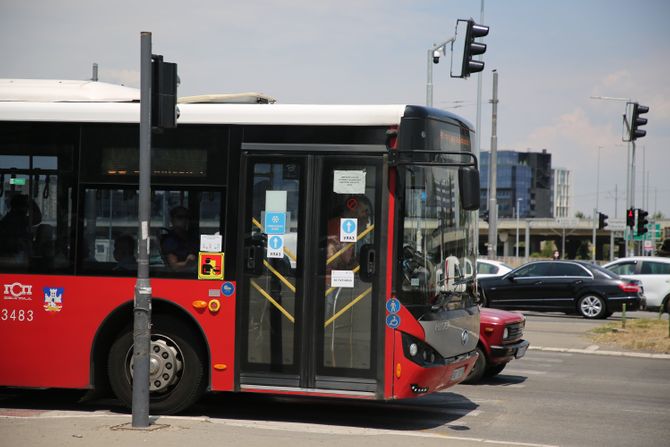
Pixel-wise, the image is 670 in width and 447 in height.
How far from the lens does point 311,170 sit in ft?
32.2

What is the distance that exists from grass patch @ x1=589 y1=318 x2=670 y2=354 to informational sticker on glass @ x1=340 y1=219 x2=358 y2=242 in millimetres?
10792

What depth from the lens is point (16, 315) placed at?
10.3m

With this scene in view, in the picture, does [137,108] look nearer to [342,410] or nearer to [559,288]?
[342,410]

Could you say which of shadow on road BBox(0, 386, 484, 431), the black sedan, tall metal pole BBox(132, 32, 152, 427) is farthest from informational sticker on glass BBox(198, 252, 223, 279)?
the black sedan

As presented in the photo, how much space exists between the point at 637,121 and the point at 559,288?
4936 millimetres

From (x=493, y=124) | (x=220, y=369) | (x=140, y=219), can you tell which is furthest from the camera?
(x=493, y=124)

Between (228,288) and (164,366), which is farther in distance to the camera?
(164,366)

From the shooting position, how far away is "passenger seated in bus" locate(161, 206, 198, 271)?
32.8ft

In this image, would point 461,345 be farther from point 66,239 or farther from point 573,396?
point 66,239

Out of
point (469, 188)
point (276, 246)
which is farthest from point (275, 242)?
point (469, 188)

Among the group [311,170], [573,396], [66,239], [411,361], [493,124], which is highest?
[493,124]

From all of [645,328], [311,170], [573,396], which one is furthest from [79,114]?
[645,328]

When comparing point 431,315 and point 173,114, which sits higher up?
point 173,114

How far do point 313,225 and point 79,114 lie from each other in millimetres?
2720
